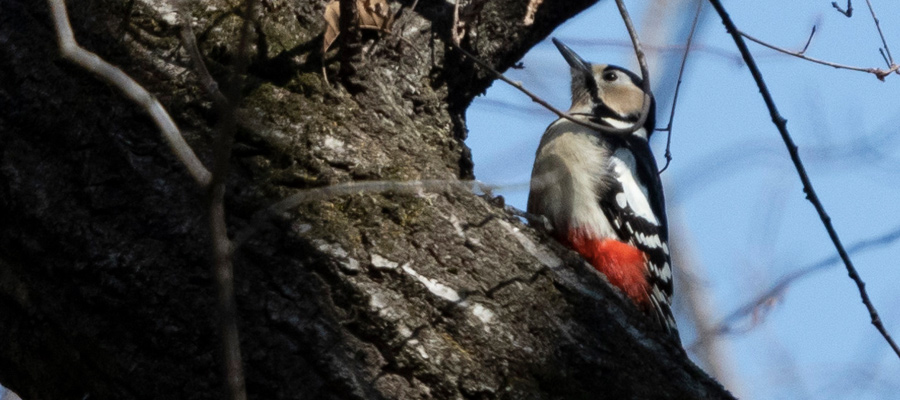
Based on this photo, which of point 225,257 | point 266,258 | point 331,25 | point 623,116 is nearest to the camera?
point 225,257

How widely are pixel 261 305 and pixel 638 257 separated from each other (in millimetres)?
2254

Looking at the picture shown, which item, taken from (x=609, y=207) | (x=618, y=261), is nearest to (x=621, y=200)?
(x=609, y=207)

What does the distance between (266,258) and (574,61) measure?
352 cm

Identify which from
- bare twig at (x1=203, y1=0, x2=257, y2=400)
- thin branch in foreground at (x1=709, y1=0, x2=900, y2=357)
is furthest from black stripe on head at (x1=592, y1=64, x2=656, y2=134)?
bare twig at (x1=203, y1=0, x2=257, y2=400)

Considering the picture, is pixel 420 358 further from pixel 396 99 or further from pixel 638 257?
pixel 638 257

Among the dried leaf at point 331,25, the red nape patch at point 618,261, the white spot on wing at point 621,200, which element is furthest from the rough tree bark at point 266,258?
the white spot on wing at point 621,200

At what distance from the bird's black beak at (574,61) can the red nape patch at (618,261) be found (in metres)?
1.54

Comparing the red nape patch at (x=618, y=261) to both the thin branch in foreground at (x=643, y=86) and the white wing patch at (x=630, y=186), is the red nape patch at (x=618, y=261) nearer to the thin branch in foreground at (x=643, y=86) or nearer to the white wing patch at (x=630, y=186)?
the white wing patch at (x=630, y=186)

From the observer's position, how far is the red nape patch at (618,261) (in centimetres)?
370

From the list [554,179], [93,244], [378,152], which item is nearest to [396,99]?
[378,152]

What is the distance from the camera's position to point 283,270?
1947 millimetres

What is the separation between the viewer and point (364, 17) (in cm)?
246

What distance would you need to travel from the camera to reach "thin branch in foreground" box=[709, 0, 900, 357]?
8.54 feet

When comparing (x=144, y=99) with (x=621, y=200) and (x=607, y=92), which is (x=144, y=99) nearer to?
(x=621, y=200)
